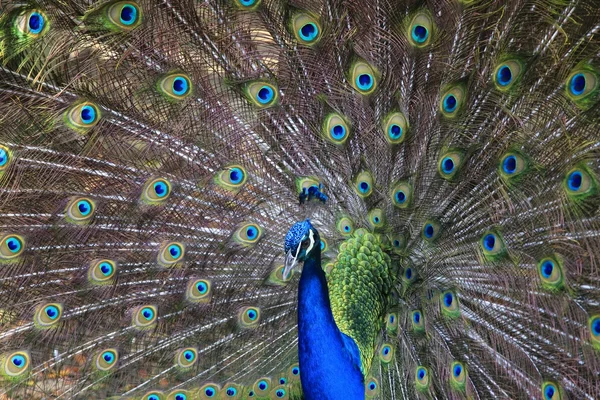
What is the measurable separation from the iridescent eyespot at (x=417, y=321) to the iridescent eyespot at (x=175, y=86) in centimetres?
117

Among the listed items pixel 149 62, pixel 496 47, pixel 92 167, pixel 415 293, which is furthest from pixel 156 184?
pixel 496 47

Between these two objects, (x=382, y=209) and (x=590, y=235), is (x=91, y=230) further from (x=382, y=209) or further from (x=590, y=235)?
(x=590, y=235)

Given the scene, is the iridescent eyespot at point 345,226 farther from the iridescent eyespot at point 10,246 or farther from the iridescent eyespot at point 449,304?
the iridescent eyespot at point 10,246

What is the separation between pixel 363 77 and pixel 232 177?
635mm

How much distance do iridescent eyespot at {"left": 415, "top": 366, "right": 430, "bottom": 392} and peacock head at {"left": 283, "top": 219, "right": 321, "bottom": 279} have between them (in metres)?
0.72

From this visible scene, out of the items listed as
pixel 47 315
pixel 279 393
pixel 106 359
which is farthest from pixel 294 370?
pixel 47 315

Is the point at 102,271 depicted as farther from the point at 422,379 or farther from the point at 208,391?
the point at 422,379

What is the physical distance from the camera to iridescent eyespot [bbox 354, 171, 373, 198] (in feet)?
8.07

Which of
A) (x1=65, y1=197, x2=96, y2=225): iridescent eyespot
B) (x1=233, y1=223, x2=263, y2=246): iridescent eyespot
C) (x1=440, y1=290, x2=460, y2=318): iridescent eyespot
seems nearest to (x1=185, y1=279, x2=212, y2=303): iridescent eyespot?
(x1=233, y1=223, x2=263, y2=246): iridescent eyespot

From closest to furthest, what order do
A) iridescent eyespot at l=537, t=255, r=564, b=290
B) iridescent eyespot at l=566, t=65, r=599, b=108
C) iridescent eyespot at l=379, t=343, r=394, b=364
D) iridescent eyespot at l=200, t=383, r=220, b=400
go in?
iridescent eyespot at l=566, t=65, r=599, b=108, iridescent eyespot at l=537, t=255, r=564, b=290, iridescent eyespot at l=379, t=343, r=394, b=364, iridescent eyespot at l=200, t=383, r=220, b=400

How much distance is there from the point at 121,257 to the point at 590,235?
1682 mm

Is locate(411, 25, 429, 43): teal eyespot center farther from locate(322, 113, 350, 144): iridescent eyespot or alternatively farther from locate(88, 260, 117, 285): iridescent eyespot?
locate(88, 260, 117, 285): iridescent eyespot

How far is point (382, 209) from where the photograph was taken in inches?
97.9

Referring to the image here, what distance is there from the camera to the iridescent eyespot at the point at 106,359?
2646 mm
